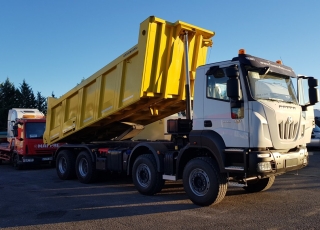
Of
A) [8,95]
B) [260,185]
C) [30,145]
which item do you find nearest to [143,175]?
[260,185]

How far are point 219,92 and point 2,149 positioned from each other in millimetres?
15000

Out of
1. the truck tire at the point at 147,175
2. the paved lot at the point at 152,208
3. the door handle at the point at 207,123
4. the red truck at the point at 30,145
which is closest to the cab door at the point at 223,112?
the door handle at the point at 207,123

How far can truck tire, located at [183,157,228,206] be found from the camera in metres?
7.21

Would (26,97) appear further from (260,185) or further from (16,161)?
(260,185)

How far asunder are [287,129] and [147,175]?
3.52 meters

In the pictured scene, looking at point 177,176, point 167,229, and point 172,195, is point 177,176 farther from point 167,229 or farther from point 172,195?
point 167,229

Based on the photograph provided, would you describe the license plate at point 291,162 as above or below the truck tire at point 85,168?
above

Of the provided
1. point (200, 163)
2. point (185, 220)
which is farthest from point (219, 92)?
point (185, 220)

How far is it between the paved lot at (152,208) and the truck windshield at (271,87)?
2200mm

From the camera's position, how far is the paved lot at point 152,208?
630 centimetres

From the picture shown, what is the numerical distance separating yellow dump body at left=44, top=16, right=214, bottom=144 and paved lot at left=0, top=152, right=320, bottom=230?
79.8 inches

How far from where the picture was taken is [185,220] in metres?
6.50

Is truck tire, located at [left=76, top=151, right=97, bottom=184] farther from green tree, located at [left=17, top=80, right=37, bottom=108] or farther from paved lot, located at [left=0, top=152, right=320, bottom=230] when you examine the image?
green tree, located at [left=17, top=80, right=37, bottom=108]

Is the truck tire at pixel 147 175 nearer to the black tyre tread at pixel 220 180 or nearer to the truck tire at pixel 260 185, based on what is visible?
the black tyre tread at pixel 220 180
